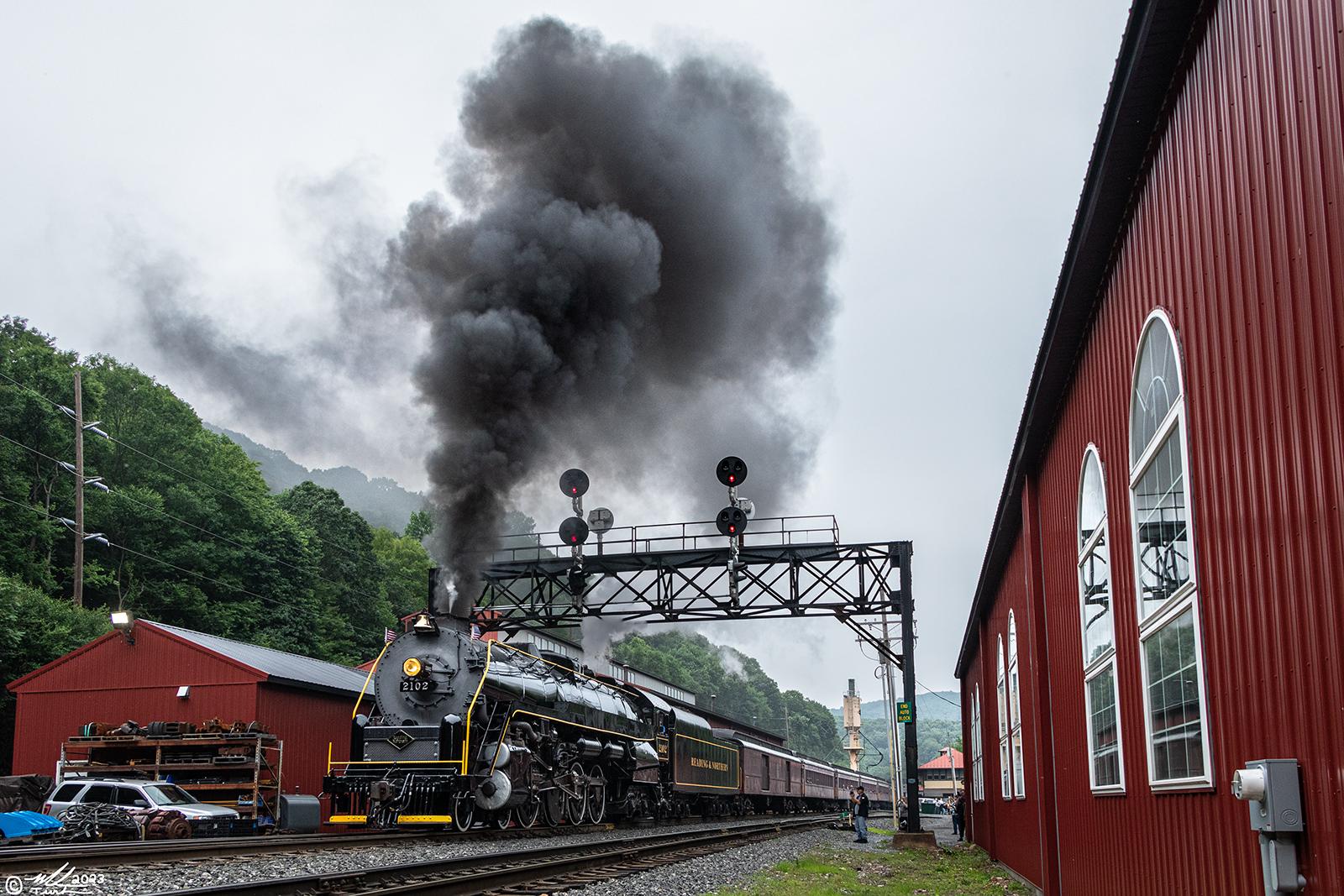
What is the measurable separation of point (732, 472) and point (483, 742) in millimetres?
8994

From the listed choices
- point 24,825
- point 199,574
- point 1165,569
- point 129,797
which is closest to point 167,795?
point 129,797

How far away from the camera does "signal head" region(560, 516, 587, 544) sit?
952 inches

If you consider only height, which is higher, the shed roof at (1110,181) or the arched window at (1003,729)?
the shed roof at (1110,181)

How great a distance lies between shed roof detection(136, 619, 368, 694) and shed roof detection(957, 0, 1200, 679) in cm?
1874

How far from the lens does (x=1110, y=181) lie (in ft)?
21.7

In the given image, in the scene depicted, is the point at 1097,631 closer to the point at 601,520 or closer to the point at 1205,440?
the point at 1205,440

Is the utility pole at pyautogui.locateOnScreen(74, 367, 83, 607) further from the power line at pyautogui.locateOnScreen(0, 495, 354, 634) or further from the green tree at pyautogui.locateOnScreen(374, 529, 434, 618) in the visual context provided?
the green tree at pyautogui.locateOnScreen(374, 529, 434, 618)

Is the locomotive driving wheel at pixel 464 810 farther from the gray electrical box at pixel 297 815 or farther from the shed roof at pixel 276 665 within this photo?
the shed roof at pixel 276 665

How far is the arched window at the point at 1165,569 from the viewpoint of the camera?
18.0ft

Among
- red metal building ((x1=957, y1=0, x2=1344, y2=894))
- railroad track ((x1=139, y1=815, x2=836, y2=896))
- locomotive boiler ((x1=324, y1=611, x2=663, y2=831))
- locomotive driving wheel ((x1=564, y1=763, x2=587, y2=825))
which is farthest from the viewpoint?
locomotive driving wheel ((x1=564, y1=763, x2=587, y2=825))

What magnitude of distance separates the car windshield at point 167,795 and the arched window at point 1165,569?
51.5 ft

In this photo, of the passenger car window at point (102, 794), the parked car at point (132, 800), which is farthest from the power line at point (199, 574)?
the passenger car window at point (102, 794)

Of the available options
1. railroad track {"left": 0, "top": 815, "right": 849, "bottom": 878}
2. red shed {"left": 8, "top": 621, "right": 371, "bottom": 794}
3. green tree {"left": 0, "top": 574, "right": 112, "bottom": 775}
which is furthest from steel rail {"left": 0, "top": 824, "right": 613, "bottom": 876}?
green tree {"left": 0, "top": 574, "right": 112, "bottom": 775}

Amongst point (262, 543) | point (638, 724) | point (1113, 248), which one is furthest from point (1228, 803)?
point (262, 543)
